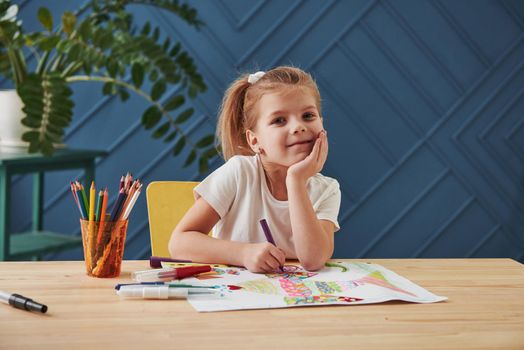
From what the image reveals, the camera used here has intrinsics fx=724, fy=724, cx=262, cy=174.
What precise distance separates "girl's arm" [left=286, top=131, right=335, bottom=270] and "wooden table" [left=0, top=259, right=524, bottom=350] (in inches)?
9.0

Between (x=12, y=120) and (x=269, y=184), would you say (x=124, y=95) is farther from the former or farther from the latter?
(x=269, y=184)

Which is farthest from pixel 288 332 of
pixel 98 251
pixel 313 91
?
pixel 313 91

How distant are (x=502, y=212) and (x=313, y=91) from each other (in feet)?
7.00

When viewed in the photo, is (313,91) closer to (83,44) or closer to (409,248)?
(83,44)

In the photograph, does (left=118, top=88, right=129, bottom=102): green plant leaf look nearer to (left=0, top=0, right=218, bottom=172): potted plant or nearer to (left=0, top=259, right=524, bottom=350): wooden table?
(left=0, top=0, right=218, bottom=172): potted plant

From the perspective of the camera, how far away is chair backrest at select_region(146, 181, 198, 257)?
5.38ft

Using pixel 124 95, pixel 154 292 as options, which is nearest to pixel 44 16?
pixel 124 95

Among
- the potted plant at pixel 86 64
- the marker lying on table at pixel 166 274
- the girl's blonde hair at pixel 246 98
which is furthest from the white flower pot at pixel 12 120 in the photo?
the marker lying on table at pixel 166 274

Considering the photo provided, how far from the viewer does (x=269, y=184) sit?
1.66 meters

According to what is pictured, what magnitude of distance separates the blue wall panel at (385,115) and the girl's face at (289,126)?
1727 mm

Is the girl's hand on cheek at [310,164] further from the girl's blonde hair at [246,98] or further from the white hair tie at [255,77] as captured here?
the white hair tie at [255,77]

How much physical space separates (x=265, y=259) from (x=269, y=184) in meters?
0.43

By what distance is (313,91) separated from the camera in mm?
1621

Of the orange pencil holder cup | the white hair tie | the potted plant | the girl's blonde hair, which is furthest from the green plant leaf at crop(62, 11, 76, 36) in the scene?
the orange pencil holder cup
